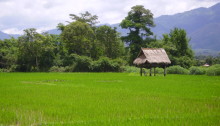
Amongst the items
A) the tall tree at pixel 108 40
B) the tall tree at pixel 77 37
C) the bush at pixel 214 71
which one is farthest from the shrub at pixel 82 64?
the bush at pixel 214 71

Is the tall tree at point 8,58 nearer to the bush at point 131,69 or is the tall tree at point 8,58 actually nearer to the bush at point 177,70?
the bush at point 131,69

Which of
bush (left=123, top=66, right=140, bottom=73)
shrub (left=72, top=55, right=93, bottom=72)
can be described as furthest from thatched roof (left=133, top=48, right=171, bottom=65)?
A: shrub (left=72, top=55, right=93, bottom=72)

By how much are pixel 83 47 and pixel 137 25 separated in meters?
8.07

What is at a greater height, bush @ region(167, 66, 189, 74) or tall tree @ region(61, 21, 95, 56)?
tall tree @ region(61, 21, 95, 56)

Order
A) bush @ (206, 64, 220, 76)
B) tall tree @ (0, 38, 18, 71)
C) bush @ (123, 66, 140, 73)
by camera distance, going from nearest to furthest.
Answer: bush @ (206, 64, 220, 76), bush @ (123, 66, 140, 73), tall tree @ (0, 38, 18, 71)

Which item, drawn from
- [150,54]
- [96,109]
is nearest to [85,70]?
[150,54]

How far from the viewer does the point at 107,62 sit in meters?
28.4

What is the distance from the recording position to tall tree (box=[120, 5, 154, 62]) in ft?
107

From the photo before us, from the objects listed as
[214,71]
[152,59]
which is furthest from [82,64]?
[214,71]

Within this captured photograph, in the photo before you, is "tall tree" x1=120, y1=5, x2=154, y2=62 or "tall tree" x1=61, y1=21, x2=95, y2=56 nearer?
"tall tree" x1=61, y1=21, x2=95, y2=56

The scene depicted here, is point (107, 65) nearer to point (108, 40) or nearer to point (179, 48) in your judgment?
point (108, 40)

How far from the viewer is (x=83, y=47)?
30734 mm

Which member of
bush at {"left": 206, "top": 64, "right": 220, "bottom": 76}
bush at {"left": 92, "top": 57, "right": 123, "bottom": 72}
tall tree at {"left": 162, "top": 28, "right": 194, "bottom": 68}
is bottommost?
bush at {"left": 206, "top": 64, "right": 220, "bottom": 76}

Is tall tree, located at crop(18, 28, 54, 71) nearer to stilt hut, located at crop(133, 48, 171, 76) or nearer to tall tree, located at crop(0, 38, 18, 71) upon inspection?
tall tree, located at crop(0, 38, 18, 71)
